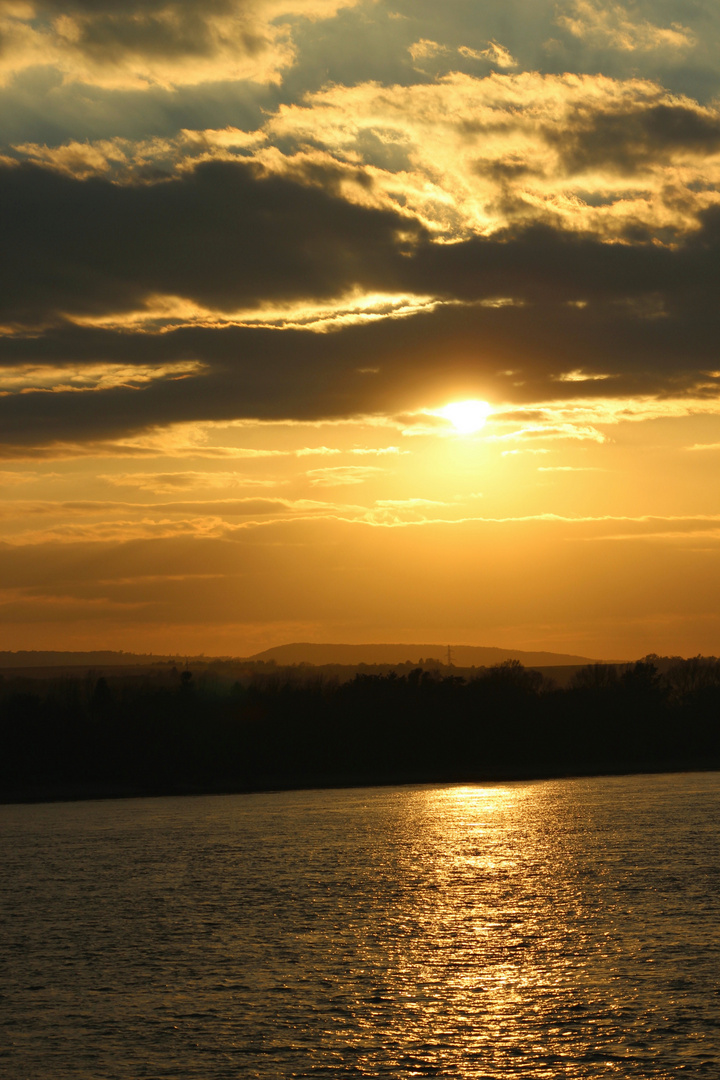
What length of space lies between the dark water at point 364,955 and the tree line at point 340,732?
210 ft

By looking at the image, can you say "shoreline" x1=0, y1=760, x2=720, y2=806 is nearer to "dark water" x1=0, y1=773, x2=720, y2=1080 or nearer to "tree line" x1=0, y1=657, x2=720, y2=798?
"tree line" x1=0, y1=657, x2=720, y2=798

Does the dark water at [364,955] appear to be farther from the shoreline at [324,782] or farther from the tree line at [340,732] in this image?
the tree line at [340,732]

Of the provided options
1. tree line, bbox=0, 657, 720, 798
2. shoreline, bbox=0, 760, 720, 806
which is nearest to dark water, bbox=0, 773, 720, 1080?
shoreline, bbox=0, 760, 720, 806

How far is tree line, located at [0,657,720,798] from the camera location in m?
146

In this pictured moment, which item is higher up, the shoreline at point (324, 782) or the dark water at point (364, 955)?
the dark water at point (364, 955)

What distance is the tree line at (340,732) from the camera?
146000 millimetres

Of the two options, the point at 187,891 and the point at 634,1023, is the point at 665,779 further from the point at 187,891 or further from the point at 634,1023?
the point at 634,1023

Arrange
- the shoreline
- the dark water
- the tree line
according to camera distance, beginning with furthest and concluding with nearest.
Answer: the tree line → the shoreline → the dark water

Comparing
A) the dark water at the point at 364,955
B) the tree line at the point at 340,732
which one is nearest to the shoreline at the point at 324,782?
the tree line at the point at 340,732

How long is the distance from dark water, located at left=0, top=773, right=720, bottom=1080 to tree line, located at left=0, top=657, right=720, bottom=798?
64.1 metres

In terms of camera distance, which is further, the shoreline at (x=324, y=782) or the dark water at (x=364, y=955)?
the shoreline at (x=324, y=782)

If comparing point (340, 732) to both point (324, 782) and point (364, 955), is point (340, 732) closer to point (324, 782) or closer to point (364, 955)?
point (324, 782)

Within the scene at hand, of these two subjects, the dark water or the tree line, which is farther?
the tree line

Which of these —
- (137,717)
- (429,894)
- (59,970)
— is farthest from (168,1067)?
(137,717)
